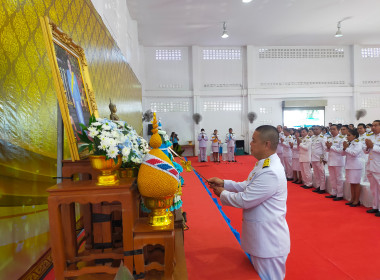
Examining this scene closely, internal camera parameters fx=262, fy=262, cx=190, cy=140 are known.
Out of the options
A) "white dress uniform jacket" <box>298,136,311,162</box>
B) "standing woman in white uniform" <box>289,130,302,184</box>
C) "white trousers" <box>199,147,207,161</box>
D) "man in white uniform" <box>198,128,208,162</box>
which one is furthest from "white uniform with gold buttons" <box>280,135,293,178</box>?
"white trousers" <box>199,147,207,161</box>

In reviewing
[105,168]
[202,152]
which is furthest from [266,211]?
[202,152]

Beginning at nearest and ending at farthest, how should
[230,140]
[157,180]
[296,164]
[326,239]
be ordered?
[157,180], [326,239], [296,164], [230,140]

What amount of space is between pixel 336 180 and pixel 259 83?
8439mm

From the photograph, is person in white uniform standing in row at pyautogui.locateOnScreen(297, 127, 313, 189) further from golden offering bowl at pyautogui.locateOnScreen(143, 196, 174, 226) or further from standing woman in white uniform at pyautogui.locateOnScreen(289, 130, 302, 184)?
golden offering bowl at pyautogui.locateOnScreen(143, 196, 174, 226)

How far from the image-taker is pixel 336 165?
509 cm

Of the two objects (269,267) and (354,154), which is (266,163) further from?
(354,154)

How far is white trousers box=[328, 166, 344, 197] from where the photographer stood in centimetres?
505

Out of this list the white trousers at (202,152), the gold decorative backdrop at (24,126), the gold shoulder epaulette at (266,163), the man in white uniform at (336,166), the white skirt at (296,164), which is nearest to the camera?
the gold decorative backdrop at (24,126)

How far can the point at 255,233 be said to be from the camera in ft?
5.58

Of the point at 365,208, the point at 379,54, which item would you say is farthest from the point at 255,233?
the point at 379,54

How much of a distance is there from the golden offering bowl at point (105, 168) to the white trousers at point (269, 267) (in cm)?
108

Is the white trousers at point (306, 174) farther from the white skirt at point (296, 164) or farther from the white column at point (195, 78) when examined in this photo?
the white column at point (195, 78)

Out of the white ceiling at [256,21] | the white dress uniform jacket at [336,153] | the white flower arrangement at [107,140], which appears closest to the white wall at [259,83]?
the white ceiling at [256,21]

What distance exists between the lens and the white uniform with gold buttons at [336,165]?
504 centimetres
